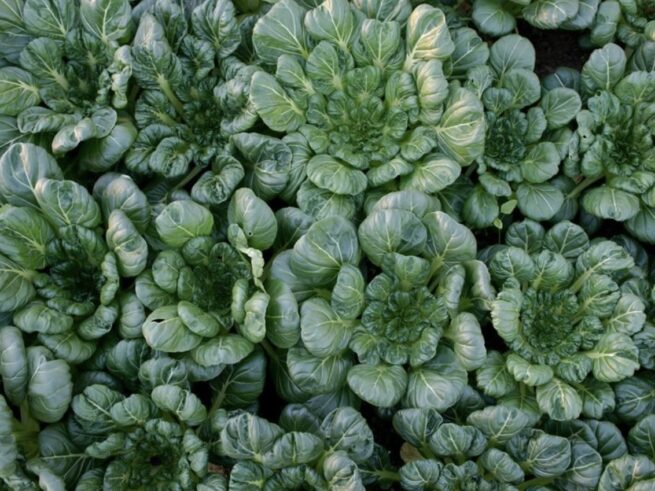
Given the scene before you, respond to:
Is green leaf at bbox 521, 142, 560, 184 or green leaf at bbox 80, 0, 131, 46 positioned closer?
green leaf at bbox 80, 0, 131, 46

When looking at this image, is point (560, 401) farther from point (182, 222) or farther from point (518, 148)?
point (182, 222)

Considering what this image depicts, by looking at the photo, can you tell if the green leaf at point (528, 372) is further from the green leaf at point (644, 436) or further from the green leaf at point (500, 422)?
the green leaf at point (644, 436)

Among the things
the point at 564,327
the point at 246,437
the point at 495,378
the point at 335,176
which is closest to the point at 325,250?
the point at 335,176

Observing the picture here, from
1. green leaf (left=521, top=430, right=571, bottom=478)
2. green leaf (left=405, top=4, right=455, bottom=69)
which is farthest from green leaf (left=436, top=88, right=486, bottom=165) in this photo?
green leaf (left=521, top=430, right=571, bottom=478)

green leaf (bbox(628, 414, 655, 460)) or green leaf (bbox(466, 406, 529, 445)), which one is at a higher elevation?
→ green leaf (bbox(466, 406, 529, 445))

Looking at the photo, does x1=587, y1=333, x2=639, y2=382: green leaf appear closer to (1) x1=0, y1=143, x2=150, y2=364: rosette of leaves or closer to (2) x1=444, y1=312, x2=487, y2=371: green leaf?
(2) x1=444, y1=312, x2=487, y2=371: green leaf

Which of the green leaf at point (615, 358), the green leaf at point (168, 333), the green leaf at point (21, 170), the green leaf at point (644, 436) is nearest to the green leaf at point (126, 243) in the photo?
the green leaf at point (168, 333)
